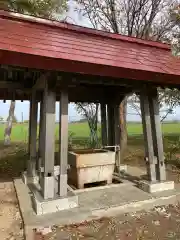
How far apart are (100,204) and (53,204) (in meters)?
0.89

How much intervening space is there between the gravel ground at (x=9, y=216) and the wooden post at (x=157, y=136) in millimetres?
3009

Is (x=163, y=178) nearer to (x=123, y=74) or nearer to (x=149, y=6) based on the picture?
(x=123, y=74)

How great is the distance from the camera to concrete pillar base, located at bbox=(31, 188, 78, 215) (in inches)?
151

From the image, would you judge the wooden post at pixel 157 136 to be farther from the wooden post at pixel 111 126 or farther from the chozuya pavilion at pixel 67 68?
the wooden post at pixel 111 126

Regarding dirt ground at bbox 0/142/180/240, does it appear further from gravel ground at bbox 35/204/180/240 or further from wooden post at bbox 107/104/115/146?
wooden post at bbox 107/104/115/146

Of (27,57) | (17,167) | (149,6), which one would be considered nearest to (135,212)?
(27,57)

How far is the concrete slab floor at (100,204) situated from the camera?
12.0 ft

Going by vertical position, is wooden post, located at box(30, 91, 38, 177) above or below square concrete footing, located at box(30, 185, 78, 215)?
above

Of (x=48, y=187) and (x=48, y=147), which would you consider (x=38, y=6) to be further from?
(x=48, y=187)

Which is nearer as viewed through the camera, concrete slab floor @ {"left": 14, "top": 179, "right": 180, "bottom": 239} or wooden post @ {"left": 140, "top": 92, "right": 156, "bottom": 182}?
concrete slab floor @ {"left": 14, "top": 179, "right": 180, "bottom": 239}

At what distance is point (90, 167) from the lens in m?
5.15

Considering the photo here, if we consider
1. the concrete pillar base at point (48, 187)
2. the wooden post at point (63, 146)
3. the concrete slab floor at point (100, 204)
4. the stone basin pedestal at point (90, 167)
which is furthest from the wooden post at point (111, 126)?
the concrete pillar base at point (48, 187)

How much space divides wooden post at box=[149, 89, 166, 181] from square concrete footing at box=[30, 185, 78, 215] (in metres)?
2.01

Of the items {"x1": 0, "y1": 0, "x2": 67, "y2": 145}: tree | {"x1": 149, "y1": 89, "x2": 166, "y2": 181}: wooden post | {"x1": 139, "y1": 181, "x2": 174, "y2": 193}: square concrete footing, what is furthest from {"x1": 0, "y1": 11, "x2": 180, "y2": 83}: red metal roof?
{"x1": 0, "y1": 0, "x2": 67, "y2": 145}: tree
